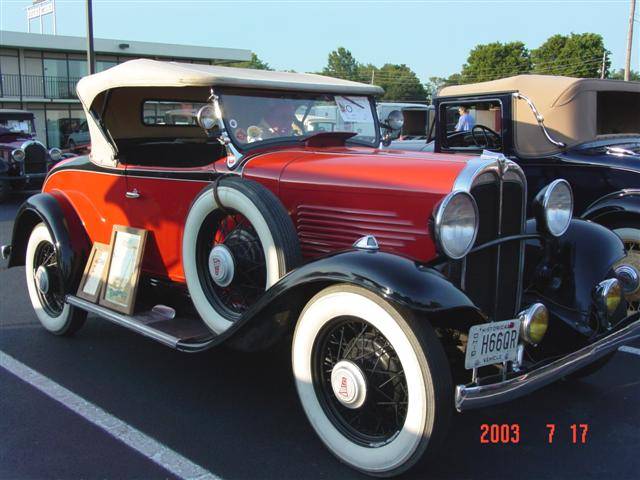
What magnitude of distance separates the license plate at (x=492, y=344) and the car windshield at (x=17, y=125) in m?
13.3

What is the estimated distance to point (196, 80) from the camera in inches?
139

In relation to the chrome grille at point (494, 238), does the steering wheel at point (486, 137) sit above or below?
above

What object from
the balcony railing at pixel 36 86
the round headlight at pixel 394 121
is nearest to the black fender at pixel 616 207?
the round headlight at pixel 394 121

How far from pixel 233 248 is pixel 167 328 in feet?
1.98

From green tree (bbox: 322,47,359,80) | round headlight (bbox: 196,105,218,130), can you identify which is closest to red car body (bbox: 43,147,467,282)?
round headlight (bbox: 196,105,218,130)

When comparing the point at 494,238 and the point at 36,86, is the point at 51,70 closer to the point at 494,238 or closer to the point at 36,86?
the point at 36,86

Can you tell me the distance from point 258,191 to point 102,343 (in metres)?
2.04

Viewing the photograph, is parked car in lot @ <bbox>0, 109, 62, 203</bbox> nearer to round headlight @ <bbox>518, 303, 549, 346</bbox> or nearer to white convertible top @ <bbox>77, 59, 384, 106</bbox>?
white convertible top @ <bbox>77, 59, 384, 106</bbox>

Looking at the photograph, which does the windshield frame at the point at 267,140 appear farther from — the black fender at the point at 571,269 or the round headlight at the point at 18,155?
the round headlight at the point at 18,155

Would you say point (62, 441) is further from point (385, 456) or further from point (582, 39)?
point (582, 39)

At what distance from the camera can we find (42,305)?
4.67 m

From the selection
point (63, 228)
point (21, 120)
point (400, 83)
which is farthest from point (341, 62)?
point (63, 228)

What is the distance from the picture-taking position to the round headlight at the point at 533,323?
2738 millimetres

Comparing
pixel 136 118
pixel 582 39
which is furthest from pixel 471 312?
pixel 582 39
